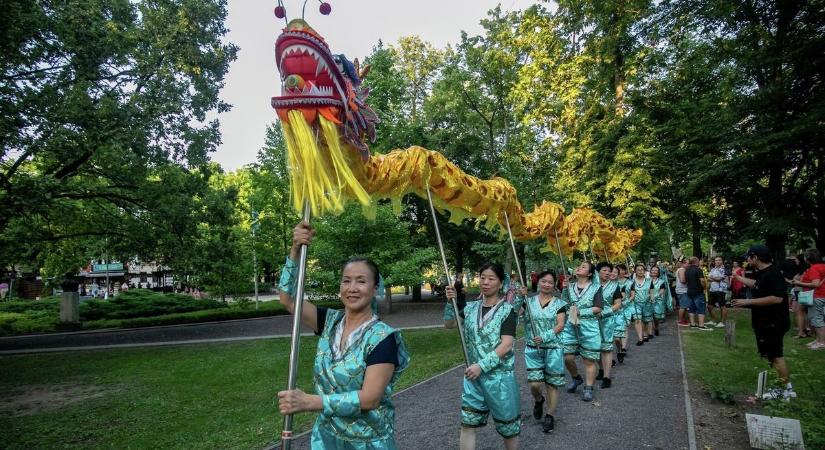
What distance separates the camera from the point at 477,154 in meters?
25.1

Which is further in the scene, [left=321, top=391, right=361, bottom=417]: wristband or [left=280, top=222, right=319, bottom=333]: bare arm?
[left=280, top=222, right=319, bottom=333]: bare arm

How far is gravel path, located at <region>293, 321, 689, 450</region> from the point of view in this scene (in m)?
4.68

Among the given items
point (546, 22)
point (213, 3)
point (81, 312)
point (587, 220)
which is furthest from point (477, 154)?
point (81, 312)

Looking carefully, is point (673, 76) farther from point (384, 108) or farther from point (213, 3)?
point (213, 3)

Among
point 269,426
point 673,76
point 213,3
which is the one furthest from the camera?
point 673,76

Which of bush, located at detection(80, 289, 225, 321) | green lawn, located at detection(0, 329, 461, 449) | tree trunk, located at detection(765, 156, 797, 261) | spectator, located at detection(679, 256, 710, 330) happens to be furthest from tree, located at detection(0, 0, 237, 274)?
tree trunk, located at detection(765, 156, 797, 261)

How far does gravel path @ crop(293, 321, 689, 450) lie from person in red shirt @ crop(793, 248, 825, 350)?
11.4 ft

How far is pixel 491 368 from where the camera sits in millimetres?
3527

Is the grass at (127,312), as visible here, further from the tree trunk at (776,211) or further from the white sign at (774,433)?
Answer: the white sign at (774,433)

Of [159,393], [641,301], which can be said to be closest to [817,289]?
[641,301]

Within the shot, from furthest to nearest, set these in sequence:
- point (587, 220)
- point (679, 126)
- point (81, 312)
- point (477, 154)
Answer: point (477, 154)
point (81, 312)
point (679, 126)
point (587, 220)

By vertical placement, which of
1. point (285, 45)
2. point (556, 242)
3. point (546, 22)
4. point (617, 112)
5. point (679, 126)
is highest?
point (546, 22)

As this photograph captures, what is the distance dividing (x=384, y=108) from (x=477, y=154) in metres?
5.82

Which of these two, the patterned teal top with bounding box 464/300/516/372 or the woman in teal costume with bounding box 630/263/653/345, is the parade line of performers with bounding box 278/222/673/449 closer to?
the patterned teal top with bounding box 464/300/516/372
